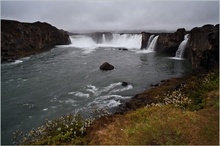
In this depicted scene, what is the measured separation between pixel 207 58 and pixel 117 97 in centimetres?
1146

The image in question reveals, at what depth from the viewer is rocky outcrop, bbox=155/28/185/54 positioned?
40.7 m

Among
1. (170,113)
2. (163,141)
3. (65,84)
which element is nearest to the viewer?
(163,141)

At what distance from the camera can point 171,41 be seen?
4203 centimetres

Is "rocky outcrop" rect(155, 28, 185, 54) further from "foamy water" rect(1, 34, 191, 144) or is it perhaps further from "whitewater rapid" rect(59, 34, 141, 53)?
"whitewater rapid" rect(59, 34, 141, 53)

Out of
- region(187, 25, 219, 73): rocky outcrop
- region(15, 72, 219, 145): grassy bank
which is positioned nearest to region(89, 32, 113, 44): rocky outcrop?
region(187, 25, 219, 73): rocky outcrop

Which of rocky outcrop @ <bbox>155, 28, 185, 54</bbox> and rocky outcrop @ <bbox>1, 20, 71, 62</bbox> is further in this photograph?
rocky outcrop @ <bbox>155, 28, 185, 54</bbox>

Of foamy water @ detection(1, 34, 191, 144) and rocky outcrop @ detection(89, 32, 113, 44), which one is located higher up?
rocky outcrop @ detection(89, 32, 113, 44)

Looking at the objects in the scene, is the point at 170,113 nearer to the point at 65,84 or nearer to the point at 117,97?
the point at 117,97

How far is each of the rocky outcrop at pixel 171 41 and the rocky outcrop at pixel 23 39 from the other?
30.8 m

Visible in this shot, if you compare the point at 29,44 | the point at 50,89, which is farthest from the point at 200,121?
the point at 29,44

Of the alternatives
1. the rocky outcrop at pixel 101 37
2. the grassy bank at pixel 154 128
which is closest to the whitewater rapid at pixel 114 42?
the rocky outcrop at pixel 101 37

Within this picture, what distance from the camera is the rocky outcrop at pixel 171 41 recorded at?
40688 millimetres

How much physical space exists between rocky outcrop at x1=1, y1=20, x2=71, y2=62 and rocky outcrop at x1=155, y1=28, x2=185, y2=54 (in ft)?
101

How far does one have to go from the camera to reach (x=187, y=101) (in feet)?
31.5
